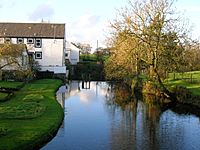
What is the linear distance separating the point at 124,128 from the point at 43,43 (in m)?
46.8

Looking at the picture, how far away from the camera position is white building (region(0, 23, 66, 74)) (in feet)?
237

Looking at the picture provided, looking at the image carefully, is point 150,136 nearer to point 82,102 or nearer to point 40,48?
point 82,102

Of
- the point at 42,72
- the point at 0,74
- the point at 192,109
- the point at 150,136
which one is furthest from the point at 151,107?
the point at 42,72

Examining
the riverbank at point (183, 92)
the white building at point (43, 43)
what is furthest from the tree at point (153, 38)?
the white building at point (43, 43)

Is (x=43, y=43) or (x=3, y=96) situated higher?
(x=43, y=43)

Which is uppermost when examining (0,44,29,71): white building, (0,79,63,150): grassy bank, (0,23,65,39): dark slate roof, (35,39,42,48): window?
(0,23,65,39): dark slate roof

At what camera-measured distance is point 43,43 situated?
239 ft

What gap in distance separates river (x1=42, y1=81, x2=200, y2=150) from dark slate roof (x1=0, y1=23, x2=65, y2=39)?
32870 millimetres

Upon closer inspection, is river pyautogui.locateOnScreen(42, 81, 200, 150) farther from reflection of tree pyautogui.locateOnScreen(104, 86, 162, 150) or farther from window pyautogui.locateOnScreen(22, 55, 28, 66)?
window pyautogui.locateOnScreen(22, 55, 28, 66)

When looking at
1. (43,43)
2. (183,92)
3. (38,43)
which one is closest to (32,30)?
(38,43)

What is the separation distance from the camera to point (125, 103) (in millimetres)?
44500

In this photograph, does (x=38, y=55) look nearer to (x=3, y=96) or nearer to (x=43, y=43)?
(x=43, y=43)

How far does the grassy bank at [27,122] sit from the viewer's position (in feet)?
69.5

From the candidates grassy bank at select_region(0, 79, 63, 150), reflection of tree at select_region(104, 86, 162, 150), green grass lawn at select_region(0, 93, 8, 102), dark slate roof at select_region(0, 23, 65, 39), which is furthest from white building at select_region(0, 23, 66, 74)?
grassy bank at select_region(0, 79, 63, 150)
